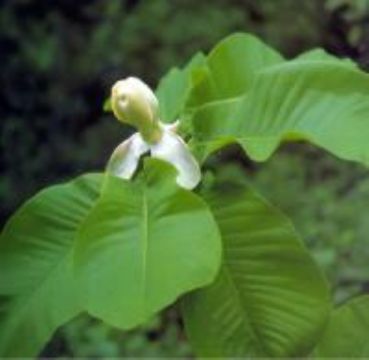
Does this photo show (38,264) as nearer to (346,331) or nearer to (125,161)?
(125,161)

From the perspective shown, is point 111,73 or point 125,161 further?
point 111,73

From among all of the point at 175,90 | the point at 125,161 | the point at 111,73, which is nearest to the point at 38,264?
the point at 125,161

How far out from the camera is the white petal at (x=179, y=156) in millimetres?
691

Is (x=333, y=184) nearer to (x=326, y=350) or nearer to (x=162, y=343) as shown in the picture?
(x=162, y=343)

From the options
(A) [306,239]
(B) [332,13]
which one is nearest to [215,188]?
(A) [306,239]

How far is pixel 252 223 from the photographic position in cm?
69

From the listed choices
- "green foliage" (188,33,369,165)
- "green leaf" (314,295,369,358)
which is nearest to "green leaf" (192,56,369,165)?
"green foliage" (188,33,369,165)

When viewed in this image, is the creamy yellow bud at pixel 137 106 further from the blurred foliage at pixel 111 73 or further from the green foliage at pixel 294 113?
the blurred foliage at pixel 111 73

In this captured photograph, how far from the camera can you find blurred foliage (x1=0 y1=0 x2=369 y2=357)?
Result: 8.75 ft

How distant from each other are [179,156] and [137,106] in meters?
0.04

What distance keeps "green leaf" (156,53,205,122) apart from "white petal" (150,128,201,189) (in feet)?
0.18

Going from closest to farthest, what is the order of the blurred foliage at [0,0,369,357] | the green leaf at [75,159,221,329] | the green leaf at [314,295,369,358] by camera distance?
1. the green leaf at [75,159,221,329]
2. the green leaf at [314,295,369,358]
3. the blurred foliage at [0,0,369,357]

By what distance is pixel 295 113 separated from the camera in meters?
0.69

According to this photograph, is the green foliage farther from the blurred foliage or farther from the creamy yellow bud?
the blurred foliage
